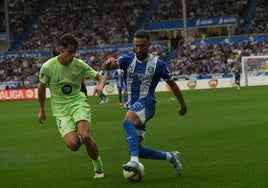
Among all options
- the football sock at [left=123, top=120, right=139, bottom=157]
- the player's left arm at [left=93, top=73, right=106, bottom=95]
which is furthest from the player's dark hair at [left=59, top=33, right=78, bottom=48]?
the football sock at [left=123, top=120, right=139, bottom=157]

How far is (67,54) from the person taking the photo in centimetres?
1102

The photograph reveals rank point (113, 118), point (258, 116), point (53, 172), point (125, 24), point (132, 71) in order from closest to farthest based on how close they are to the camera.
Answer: point (132, 71)
point (53, 172)
point (258, 116)
point (113, 118)
point (125, 24)

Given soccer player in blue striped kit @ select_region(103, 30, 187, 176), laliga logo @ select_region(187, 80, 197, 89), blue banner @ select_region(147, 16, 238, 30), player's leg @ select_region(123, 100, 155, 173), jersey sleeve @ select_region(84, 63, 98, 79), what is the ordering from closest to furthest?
player's leg @ select_region(123, 100, 155, 173)
soccer player in blue striped kit @ select_region(103, 30, 187, 176)
jersey sleeve @ select_region(84, 63, 98, 79)
laliga logo @ select_region(187, 80, 197, 89)
blue banner @ select_region(147, 16, 238, 30)

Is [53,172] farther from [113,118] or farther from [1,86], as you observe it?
[1,86]

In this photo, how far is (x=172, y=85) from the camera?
421 inches

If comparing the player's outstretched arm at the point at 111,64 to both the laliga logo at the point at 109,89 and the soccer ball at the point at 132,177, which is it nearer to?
the soccer ball at the point at 132,177

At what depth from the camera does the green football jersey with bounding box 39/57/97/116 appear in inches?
442

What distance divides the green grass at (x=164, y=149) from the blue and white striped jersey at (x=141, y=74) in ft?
4.26

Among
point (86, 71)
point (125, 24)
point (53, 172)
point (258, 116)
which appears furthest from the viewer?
point (125, 24)

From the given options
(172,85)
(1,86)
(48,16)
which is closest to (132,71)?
(172,85)

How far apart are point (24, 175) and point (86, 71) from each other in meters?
2.12

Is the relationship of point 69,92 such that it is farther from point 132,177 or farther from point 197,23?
point 197,23

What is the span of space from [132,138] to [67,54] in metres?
1.81

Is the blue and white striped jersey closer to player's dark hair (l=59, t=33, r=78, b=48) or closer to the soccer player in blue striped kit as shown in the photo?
the soccer player in blue striped kit
